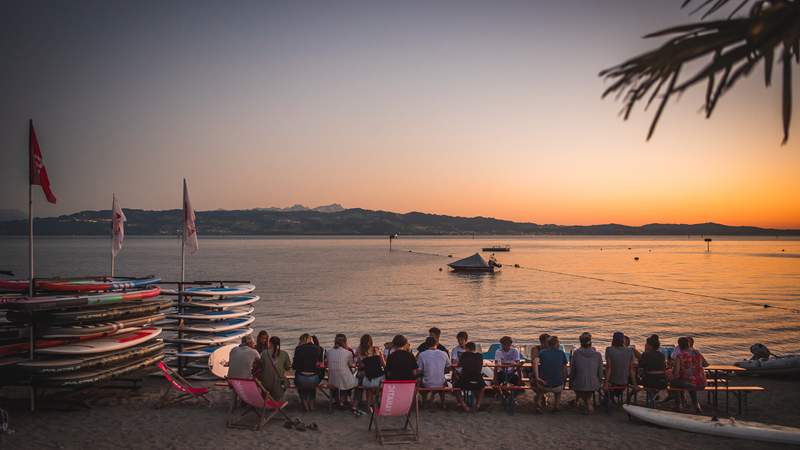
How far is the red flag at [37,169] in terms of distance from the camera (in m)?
9.93

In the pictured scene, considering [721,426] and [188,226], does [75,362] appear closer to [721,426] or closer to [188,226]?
[188,226]

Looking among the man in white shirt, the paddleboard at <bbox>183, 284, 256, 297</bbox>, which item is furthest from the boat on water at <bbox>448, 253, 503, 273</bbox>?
the man in white shirt

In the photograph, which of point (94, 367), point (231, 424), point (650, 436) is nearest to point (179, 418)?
point (231, 424)

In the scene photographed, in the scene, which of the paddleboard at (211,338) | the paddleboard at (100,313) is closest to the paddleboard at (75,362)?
the paddleboard at (100,313)

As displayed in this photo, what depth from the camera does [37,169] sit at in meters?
10.0

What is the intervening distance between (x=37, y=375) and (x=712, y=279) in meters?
71.9

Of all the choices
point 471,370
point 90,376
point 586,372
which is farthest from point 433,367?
point 90,376

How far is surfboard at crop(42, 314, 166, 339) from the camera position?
9836 mm

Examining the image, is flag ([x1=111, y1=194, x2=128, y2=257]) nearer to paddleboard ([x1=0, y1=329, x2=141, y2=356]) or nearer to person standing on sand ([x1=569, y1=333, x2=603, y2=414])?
paddleboard ([x1=0, y1=329, x2=141, y2=356])

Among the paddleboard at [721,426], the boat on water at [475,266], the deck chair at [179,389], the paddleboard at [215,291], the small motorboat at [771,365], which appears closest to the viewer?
the paddleboard at [721,426]

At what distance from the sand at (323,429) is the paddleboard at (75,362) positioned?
83cm

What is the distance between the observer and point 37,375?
9.51 m

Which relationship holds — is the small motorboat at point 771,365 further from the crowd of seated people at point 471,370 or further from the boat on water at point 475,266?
the boat on water at point 475,266

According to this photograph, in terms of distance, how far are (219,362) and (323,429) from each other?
3503 mm
